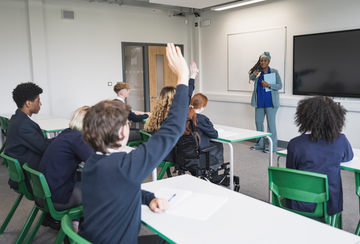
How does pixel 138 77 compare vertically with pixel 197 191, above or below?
above

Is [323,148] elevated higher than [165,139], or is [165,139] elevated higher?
[165,139]

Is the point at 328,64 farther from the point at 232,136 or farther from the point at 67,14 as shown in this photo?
the point at 67,14

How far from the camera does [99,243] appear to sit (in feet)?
4.25

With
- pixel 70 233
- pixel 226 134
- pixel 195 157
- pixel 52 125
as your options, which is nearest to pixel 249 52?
pixel 226 134

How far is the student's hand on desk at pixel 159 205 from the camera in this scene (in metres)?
1.52

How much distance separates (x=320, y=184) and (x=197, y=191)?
75cm

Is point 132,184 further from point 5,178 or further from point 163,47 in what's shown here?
point 163,47

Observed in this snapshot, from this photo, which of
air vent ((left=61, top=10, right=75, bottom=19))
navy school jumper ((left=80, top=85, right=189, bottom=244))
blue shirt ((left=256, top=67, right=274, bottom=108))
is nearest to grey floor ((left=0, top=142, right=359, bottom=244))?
blue shirt ((left=256, top=67, right=274, bottom=108))

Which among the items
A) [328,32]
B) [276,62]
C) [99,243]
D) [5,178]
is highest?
[328,32]

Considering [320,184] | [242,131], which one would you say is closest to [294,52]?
[242,131]

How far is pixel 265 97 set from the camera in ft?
18.7

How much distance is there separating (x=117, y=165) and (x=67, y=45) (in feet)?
18.3

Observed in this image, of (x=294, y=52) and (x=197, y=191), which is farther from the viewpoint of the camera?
(x=294, y=52)

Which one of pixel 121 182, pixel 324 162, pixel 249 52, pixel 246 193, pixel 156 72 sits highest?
pixel 249 52
